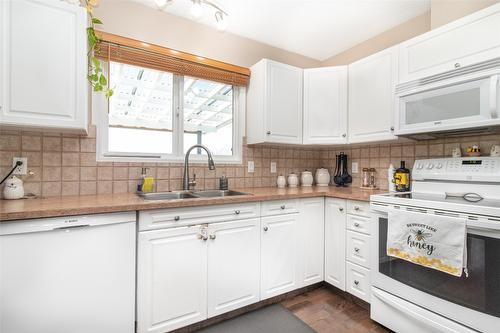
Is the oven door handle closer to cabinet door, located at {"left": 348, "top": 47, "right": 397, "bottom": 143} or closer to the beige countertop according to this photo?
the beige countertop

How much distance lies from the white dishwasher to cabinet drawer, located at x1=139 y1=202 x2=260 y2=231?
0.09 meters

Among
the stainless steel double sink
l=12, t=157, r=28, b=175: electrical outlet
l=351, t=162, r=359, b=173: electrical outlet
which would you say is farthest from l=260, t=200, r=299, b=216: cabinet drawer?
l=12, t=157, r=28, b=175: electrical outlet

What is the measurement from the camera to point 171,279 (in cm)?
155

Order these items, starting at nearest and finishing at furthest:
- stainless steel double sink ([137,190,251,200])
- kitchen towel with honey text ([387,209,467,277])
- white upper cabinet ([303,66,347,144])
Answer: kitchen towel with honey text ([387,209,467,277]), stainless steel double sink ([137,190,251,200]), white upper cabinet ([303,66,347,144])

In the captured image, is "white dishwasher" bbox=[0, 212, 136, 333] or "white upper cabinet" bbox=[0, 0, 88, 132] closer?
"white dishwasher" bbox=[0, 212, 136, 333]

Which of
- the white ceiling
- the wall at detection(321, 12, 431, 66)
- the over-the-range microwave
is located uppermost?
the white ceiling

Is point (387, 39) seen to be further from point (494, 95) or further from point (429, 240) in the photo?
point (429, 240)

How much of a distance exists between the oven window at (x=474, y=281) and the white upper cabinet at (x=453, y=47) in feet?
3.71

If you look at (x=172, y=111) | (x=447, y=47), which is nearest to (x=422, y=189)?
(x=447, y=47)

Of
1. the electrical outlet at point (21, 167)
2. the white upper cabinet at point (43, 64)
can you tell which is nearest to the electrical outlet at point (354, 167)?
the white upper cabinet at point (43, 64)

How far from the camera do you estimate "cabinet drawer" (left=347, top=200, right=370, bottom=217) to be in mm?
1905

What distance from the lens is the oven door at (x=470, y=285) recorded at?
122cm

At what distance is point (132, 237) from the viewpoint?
1434mm

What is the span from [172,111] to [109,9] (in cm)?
88
